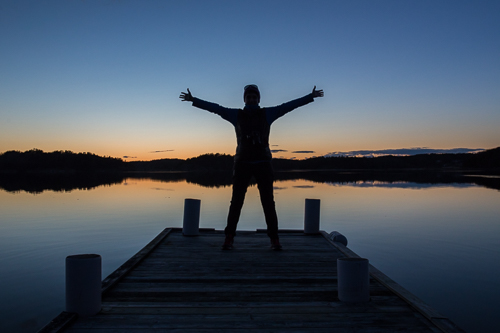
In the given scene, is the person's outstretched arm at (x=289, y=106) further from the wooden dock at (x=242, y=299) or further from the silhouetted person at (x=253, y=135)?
the wooden dock at (x=242, y=299)

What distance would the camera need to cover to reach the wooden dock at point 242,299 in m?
3.03

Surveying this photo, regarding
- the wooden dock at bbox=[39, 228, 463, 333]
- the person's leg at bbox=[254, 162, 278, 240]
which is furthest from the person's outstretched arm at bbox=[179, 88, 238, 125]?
the wooden dock at bbox=[39, 228, 463, 333]

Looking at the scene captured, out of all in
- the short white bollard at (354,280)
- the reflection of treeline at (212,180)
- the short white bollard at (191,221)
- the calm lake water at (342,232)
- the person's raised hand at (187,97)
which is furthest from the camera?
the reflection of treeline at (212,180)

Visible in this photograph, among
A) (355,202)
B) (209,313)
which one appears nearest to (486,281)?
(209,313)

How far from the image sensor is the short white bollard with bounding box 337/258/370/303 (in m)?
3.51

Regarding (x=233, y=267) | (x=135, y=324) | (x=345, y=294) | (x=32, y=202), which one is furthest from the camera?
(x=32, y=202)

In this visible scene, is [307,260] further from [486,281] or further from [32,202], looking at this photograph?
[32,202]

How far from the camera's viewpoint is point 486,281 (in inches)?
304

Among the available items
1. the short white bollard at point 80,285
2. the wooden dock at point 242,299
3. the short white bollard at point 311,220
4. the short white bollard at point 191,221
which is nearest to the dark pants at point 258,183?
the wooden dock at point 242,299

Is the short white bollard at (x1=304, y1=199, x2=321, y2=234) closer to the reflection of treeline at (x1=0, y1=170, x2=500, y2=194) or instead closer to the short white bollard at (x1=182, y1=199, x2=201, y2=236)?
the short white bollard at (x1=182, y1=199, x2=201, y2=236)

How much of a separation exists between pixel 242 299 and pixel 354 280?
118 centimetres

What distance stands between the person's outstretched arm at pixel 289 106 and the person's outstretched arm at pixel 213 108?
56cm

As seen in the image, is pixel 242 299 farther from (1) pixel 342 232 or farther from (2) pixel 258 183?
(1) pixel 342 232

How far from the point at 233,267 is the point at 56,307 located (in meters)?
3.71
